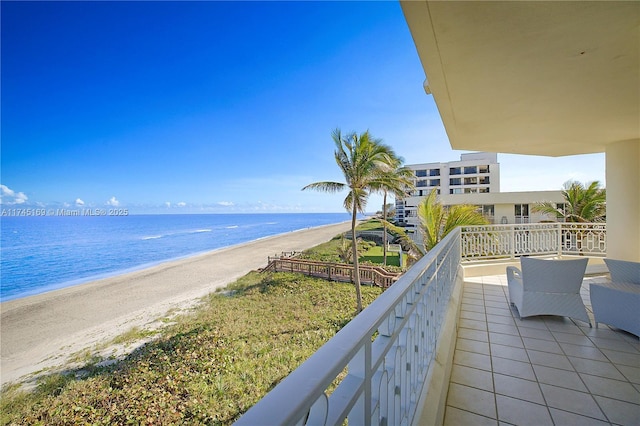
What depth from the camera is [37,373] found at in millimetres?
6965

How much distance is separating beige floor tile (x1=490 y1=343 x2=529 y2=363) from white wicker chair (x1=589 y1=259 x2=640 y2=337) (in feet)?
4.22

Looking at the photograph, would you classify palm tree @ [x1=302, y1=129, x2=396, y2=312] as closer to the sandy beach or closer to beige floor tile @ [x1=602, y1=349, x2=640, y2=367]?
beige floor tile @ [x1=602, y1=349, x2=640, y2=367]

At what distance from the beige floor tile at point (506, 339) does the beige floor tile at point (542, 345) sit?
0.17ft

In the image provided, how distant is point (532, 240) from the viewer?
673 centimetres

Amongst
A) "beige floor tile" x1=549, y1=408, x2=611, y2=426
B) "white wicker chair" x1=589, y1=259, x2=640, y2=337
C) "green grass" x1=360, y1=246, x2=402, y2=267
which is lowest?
"green grass" x1=360, y1=246, x2=402, y2=267

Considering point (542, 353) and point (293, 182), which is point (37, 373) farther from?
point (293, 182)

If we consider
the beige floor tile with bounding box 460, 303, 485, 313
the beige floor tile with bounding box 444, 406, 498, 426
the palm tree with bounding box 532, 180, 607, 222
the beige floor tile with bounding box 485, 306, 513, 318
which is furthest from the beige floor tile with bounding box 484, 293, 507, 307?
the palm tree with bounding box 532, 180, 607, 222

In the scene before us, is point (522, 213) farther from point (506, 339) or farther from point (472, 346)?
point (472, 346)

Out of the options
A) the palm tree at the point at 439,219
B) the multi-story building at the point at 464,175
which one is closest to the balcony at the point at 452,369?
the palm tree at the point at 439,219

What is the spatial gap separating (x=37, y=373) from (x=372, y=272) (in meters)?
11.4

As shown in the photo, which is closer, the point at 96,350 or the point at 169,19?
the point at 96,350

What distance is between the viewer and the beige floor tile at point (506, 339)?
110 inches

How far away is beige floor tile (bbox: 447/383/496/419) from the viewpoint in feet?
6.25

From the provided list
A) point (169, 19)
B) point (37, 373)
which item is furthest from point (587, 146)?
point (169, 19)
